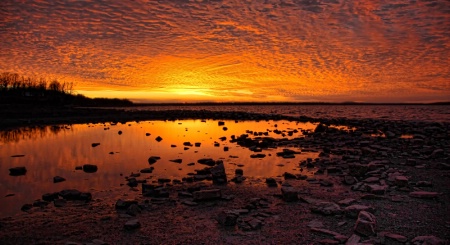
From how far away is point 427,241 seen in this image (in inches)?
235

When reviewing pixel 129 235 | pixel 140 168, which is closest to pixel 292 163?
pixel 140 168

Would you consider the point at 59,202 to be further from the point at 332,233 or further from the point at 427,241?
the point at 427,241

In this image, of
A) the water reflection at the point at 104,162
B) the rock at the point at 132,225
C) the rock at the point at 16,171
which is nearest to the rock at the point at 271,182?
the water reflection at the point at 104,162

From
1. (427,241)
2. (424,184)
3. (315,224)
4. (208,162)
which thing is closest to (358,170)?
(424,184)

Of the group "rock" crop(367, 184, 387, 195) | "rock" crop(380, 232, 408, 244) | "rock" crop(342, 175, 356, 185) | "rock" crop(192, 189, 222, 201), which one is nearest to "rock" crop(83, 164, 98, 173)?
"rock" crop(192, 189, 222, 201)

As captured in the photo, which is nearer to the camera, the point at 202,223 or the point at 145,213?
the point at 202,223

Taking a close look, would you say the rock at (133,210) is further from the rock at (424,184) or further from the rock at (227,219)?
the rock at (424,184)

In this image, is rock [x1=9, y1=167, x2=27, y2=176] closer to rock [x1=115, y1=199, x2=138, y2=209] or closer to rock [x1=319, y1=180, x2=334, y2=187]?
rock [x1=115, y1=199, x2=138, y2=209]

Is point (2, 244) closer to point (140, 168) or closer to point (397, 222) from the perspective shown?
point (140, 168)

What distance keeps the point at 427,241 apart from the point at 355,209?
1.81 meters

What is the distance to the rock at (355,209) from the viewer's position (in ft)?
24.5

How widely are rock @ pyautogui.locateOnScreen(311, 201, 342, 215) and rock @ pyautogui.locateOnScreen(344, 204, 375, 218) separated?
0.21m

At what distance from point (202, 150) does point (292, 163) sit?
615 cm

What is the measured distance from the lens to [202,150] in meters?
18.4
